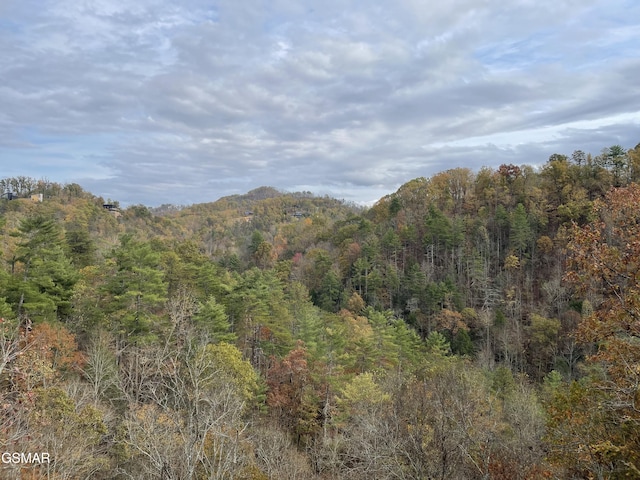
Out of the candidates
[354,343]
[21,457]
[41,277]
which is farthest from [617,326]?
[41,277]

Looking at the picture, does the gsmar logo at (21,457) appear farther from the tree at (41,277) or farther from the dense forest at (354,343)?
the tree at (41,277)

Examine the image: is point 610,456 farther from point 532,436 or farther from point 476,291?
point 476,291

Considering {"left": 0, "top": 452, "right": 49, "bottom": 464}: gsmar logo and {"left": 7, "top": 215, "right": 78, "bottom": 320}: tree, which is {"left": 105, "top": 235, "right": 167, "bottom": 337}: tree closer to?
{"left": 7, "top": 215, "right": 78, "bottom": 320}: tree

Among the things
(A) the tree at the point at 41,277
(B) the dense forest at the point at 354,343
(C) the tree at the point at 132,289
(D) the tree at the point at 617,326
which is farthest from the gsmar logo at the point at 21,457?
(A) the tree at the point at 41,277

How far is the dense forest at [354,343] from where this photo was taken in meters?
7.60

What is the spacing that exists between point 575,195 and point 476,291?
15412mm

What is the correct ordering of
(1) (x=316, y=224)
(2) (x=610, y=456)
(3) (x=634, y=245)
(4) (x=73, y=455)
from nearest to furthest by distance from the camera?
(2) (x=610, y=456) → (3) (x=634, y=245) → (4) (x=73, y=455) → (1) (x=316, y=224)

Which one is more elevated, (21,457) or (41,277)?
(41,277)

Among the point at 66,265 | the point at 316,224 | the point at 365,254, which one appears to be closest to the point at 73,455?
the point at 66,265

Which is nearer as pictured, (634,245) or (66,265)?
(634,245)

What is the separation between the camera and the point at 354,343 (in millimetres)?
26797

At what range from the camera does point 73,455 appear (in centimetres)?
984

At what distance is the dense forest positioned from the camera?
24.9 feet

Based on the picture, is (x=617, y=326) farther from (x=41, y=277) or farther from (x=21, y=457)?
(x=41, y=277)
